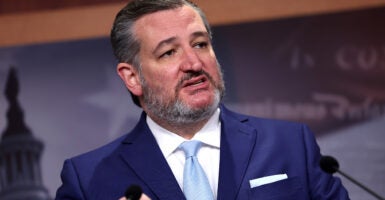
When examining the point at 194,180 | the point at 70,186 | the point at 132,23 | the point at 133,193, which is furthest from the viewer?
the point at 132,23

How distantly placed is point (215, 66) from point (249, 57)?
0.78 m

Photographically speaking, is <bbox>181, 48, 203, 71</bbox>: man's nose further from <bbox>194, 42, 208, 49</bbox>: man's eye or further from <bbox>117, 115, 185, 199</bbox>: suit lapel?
<bbox>117, 115, 185, 199</bbox>: suit lapel

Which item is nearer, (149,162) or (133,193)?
(133,193)

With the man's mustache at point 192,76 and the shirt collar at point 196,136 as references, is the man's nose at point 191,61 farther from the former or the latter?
the shirt collar at point 196,136

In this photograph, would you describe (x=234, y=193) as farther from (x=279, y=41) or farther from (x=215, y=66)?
(x=279, y=41)

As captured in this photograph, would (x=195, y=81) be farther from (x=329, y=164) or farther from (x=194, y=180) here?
(x=329, y=164)

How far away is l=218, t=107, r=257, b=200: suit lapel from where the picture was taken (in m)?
1.76

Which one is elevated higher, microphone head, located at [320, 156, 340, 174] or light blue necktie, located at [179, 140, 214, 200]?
microphone head, located at [320, 156, 340, 174]

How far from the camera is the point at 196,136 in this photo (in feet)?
6.23

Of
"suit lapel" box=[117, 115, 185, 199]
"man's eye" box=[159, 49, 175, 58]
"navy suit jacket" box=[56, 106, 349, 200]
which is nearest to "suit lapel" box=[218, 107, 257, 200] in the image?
"navy suit jacket" box=[56, 106, 349, 200]

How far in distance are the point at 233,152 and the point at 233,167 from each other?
0.05 meters

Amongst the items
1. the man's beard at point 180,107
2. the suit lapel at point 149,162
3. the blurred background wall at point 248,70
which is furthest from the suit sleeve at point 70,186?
the blurred background wall at point 248,70


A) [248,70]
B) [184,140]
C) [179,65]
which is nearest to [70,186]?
[184,140]

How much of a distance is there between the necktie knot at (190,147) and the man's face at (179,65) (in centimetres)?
6
